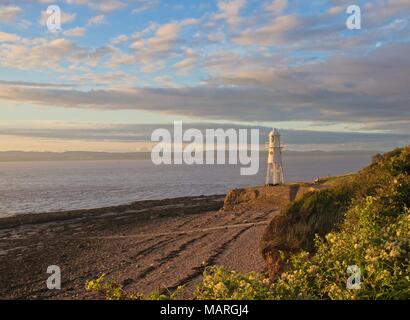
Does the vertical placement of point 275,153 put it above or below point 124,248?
above

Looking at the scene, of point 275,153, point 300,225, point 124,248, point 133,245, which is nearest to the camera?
point 300,225

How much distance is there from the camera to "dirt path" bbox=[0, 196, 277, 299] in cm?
1816

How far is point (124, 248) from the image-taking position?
2628cm

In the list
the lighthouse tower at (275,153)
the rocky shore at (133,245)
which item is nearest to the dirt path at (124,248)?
the rocky shore at (133,245)

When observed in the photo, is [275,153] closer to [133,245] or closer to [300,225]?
[133,245]

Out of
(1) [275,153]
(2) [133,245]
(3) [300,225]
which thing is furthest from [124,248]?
(1) [275,153]

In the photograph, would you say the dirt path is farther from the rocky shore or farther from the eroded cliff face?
the eroded cliff face

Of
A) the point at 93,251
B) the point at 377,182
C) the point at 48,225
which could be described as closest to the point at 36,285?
the point at 93,251

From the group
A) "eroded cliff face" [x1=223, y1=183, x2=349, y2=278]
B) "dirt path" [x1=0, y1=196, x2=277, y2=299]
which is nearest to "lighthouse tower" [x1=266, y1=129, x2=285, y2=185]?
"dirt path" [x1=0, y1=196, x2=277, y2=299]

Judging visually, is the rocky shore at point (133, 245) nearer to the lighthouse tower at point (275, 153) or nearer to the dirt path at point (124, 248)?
the dirt path at point (124, 248)

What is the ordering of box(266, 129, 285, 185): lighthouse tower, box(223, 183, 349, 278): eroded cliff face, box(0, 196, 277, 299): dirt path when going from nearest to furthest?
box(223, 183, 349, 278): eroded cliff face < box(0, 196, 277, 299): dirt path < box(266, 129, 285, 185): lighthouse tower

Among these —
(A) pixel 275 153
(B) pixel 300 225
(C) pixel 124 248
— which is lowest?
(C) pixel 124 248

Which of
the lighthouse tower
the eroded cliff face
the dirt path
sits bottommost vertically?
the dirt path
